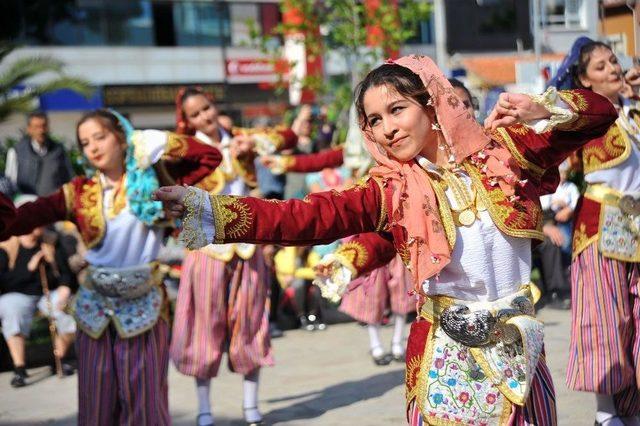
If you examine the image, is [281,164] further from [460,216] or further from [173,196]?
[173,196]

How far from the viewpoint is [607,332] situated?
4797 mm

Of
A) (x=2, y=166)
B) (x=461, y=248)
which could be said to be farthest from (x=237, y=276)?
(x=2, y=166)

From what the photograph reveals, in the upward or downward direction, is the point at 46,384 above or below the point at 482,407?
below

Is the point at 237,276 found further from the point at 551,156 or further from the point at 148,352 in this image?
the point at 551,156

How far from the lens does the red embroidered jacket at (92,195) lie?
459 centimetres

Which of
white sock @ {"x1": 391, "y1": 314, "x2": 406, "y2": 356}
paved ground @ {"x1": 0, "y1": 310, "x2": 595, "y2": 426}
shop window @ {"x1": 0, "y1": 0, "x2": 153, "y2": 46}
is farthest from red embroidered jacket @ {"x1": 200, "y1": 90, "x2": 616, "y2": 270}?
shop window @ {"x1": 0, "y1": 0, "x2": 153, "y2": 46}

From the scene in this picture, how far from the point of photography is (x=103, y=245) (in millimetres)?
4945

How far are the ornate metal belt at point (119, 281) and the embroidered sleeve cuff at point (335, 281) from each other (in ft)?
5.86

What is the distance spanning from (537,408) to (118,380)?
2368 mm

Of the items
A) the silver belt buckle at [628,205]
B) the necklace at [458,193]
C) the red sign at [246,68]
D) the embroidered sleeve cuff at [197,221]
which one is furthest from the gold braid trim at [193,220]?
the red sign at [246,68]

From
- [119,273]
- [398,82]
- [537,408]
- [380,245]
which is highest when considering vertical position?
[398,82]

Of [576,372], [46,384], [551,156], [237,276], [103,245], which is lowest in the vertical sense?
[46,384]

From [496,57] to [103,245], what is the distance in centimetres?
3218

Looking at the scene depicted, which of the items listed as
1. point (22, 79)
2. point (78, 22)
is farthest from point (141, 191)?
point (78, 22)
